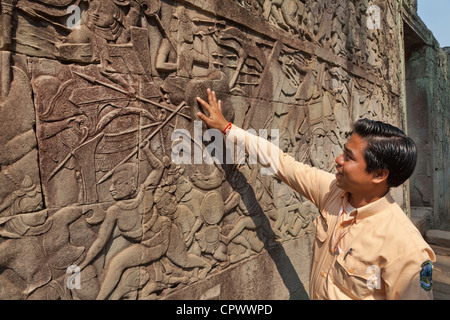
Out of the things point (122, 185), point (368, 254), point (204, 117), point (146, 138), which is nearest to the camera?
point (368, 254)

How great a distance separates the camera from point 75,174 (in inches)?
73.7

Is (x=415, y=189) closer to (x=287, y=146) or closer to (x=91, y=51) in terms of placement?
(x=287, y=146)

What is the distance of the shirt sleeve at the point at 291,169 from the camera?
2055mm

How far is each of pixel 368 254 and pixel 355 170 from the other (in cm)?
44

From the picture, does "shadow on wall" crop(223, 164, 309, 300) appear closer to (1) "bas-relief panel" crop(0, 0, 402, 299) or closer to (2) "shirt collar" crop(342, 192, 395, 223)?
(1) "bas-relief panel" crop(0, 0, 402, 299)

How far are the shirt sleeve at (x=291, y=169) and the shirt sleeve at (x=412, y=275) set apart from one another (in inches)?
28.3

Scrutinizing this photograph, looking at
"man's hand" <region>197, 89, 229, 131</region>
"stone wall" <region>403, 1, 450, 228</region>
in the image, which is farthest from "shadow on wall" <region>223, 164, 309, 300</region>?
"stone wall" <region>403, 1, 450, 228</region>

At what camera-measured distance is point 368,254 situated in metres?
1.43

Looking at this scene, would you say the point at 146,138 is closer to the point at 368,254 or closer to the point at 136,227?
the point at 136,227

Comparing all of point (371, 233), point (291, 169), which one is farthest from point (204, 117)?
point (371, 233)

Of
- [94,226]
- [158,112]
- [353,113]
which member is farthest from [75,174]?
[353,113]

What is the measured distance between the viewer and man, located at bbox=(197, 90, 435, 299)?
1328mm

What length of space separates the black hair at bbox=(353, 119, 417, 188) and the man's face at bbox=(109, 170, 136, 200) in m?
1.58

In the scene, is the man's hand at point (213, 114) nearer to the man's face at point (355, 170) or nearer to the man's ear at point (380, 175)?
the man's face at point (355, 170)
